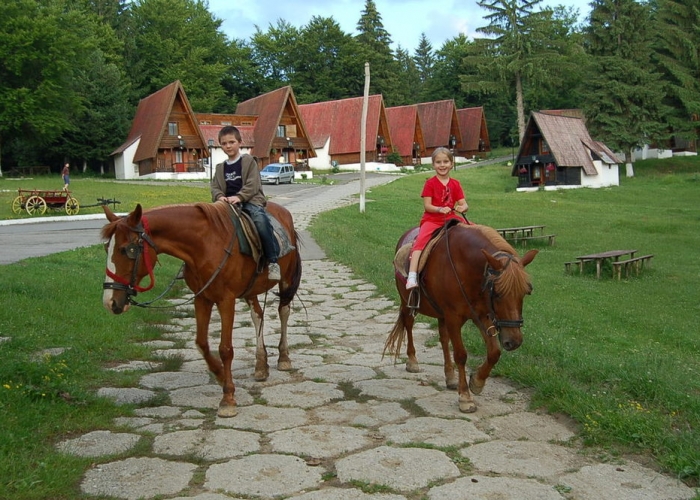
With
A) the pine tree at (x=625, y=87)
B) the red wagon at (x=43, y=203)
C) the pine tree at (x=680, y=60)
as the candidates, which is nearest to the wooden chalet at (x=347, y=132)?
the pine tree at (x=625, y=87)

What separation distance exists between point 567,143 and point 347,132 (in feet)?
72.4

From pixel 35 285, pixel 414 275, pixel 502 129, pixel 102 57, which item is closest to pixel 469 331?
pixel 414 275

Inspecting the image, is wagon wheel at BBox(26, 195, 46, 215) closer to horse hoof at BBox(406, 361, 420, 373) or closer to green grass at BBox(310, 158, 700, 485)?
green grass at BBox(310, 158, 700, 485)

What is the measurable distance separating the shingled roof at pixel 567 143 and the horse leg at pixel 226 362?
4245 centimetres

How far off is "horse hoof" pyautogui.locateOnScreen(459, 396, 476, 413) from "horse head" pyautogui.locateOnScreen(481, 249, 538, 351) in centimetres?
63

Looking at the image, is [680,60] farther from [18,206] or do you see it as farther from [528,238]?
[18,206]

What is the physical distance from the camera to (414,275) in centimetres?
610

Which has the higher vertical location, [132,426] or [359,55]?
[359,55]

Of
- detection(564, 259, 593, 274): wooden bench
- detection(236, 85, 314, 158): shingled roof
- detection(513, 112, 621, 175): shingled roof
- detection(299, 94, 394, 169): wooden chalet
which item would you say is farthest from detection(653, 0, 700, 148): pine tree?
detection(564, 259, 593, 274): wooden bench

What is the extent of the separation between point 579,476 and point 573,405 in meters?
1.11

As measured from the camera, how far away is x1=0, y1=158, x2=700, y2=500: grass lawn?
4.47 meters

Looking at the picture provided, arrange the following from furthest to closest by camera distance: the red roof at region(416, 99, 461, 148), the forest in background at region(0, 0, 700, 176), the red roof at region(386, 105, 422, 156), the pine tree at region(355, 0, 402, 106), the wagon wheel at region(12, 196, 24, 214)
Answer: the pine tree at region(355, 0, 402, 106) < the red roof at region(416, 99, 461, 148) < the red roof at region(386, 105, 422, 156) < the forest in background at region(0, 0, 700, 176) < the wagon wheel at region(12, 196, 24, 214)

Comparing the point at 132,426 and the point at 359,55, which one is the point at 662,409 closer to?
the point at 132,426

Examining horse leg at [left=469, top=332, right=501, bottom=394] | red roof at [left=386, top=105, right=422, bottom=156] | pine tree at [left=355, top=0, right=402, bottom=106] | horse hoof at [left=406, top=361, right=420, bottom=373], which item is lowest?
horse hoof at [left=406, top=361, right=420, bottom=373]
